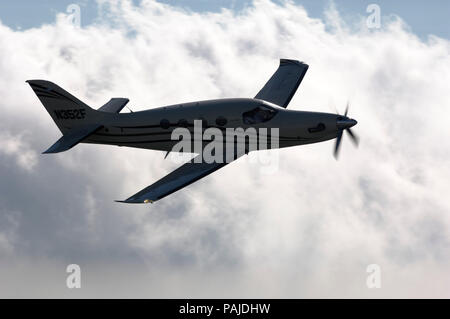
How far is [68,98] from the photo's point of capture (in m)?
37.8

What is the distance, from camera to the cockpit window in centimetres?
3506

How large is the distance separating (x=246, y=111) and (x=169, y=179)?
6.28 meters

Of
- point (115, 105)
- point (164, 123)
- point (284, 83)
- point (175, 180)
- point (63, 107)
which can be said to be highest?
point (284, 83)

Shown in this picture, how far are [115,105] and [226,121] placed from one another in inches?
317

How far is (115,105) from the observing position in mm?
39281

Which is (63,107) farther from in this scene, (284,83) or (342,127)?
(342,127)

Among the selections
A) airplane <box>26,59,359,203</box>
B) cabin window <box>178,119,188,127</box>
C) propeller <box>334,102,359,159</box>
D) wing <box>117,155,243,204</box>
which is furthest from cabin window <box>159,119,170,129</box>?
propeller <box>334,102,359,159</box>

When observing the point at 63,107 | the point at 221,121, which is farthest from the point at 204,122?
the point at 63,107

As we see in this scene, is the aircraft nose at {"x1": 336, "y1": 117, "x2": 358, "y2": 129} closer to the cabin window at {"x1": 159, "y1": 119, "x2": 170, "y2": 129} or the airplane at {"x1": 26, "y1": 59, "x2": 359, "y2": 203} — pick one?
the airplane at {"x1": 26, "y1": 59, "x2": 359, "y2": 203}

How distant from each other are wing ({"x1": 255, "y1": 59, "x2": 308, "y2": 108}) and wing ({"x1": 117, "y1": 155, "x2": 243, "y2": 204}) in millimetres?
7911

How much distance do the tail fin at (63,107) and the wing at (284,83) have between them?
10542 millimetres

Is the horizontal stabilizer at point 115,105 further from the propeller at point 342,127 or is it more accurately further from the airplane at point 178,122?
the propeller at point 342,127

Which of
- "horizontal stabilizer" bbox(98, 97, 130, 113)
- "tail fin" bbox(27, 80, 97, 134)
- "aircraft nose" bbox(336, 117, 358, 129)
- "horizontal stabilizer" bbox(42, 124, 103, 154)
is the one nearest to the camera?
"aircraft nose" bbox(336, 117, 358, 129)

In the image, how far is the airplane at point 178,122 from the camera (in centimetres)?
3447
